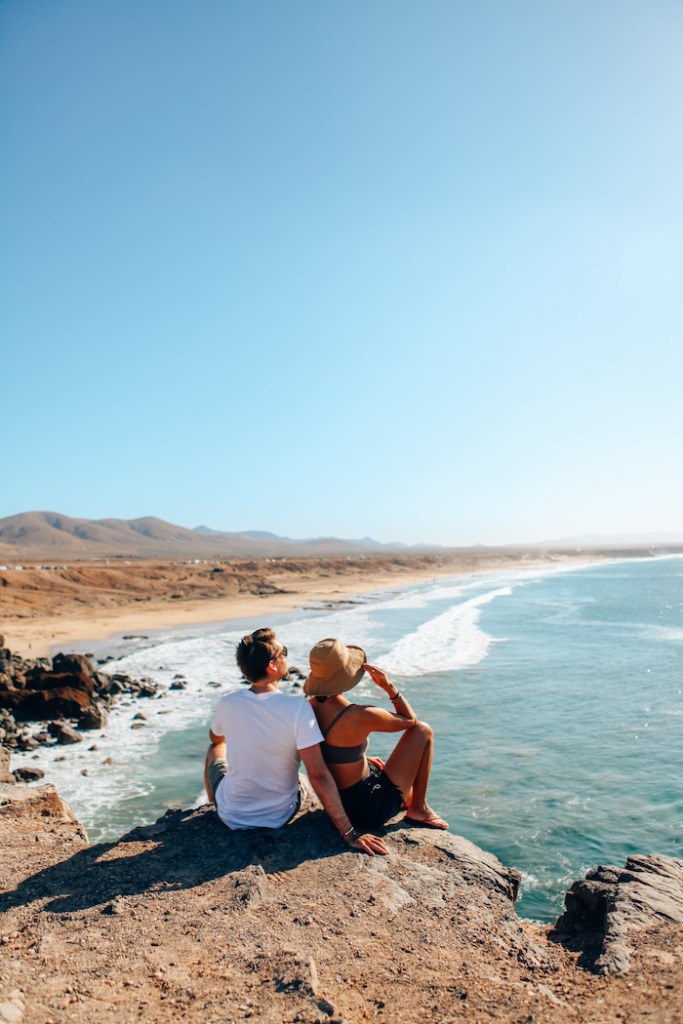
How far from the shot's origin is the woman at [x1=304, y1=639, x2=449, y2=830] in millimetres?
4379

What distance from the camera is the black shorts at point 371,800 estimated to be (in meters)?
4.63

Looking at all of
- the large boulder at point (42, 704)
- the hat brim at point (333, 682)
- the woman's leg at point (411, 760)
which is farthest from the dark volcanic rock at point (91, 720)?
the hat brim at point (333, 682)

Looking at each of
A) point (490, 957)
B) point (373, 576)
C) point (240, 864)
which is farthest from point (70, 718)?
point (373, 576)

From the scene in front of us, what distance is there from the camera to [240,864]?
167 inches

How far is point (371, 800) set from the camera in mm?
4672

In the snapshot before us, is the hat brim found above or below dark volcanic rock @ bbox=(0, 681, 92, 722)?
above

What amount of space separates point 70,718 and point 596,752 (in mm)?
10958

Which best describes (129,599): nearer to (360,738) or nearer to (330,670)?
(360,738)

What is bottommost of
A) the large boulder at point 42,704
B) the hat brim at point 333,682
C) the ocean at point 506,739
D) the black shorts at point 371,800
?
the ocean at point 506,739

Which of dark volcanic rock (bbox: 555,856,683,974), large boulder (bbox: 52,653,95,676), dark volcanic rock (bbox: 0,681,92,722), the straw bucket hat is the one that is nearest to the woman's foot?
dark volcanic rock (bbox: 555,856,683,974)

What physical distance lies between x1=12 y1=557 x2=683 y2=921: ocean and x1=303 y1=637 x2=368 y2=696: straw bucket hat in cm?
423

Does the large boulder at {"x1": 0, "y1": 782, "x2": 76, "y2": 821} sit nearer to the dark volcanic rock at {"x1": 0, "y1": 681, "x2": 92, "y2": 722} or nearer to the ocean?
the ocean

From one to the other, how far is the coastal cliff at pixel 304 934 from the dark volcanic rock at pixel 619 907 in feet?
0.05

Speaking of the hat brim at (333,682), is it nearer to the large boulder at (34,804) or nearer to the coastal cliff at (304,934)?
the coastal cliff at (304,934)
